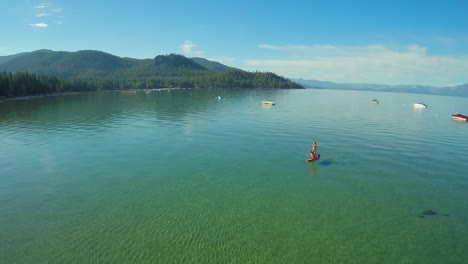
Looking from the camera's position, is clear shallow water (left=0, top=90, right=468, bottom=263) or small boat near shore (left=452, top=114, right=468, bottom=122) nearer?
clear shallow water (left=0, top=90, right=468, bottom=263)

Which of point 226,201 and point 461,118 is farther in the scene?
Answer: point 461,118

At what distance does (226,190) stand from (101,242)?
55.6 ft

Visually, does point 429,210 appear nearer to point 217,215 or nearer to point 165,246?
point 217,215

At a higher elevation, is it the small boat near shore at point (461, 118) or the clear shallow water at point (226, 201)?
the small boat near shore at point (461, 118)

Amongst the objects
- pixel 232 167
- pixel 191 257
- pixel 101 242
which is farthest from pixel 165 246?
pixel 232 167

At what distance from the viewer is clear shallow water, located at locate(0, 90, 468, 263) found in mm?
26047

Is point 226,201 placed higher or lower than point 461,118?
lower

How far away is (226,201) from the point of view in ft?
119

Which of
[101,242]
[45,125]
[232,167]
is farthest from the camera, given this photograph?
[45,125]

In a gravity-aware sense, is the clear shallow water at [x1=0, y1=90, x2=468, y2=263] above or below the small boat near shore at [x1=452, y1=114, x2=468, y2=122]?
below

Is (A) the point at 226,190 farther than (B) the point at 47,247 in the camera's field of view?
Yes

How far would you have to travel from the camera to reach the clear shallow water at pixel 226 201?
2605cm

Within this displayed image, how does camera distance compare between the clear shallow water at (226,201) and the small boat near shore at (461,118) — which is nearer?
the clear shallow water at (226,201)

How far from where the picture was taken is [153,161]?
52438 mm
